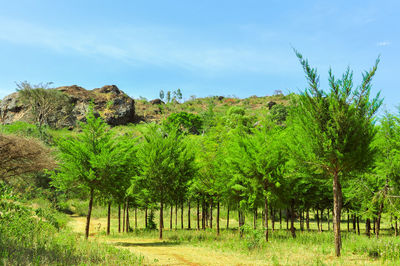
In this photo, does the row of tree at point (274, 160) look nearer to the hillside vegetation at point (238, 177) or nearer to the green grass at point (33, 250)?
the hillside vegetation at point (238, 177)

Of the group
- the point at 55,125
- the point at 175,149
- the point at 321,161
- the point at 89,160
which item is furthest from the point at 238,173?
the point at 55,125

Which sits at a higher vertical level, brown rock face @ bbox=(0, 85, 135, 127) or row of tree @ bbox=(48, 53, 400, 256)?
brown rock face @ bbox=(0, 85, 135, 127)

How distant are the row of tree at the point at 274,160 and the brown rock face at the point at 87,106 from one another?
71593 mm

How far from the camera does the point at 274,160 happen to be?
18.1 meters

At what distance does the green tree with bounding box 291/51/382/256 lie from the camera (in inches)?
501

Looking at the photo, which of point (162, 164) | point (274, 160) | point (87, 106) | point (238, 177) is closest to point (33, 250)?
point (162, 164)

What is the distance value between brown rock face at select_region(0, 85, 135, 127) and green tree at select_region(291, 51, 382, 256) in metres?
82.4

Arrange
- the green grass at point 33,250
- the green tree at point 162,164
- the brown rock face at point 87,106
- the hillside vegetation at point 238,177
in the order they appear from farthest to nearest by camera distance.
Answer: the brown rock face at point 87,106 < the green tree at point 162,164 < the hillside vegetation at point 238,177 < the green grass at point 33,250

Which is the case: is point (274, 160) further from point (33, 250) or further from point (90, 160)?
point (33, 250)

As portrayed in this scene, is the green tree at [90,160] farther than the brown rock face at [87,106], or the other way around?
the brown rock face at [87,106]

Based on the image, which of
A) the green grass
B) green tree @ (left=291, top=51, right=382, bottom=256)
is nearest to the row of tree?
green tree @ (left=291, top=51, right=382, bottom=256)

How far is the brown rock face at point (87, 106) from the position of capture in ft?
284

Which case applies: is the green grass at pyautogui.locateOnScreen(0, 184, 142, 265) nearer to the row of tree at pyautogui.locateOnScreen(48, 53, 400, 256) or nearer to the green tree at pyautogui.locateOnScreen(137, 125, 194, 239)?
the row of tree at pyautogui.locateOnScreen(48, 53, 400, 256)

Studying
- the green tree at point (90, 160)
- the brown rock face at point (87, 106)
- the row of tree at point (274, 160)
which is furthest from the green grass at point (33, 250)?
the brown rock face at point (87, 106)
